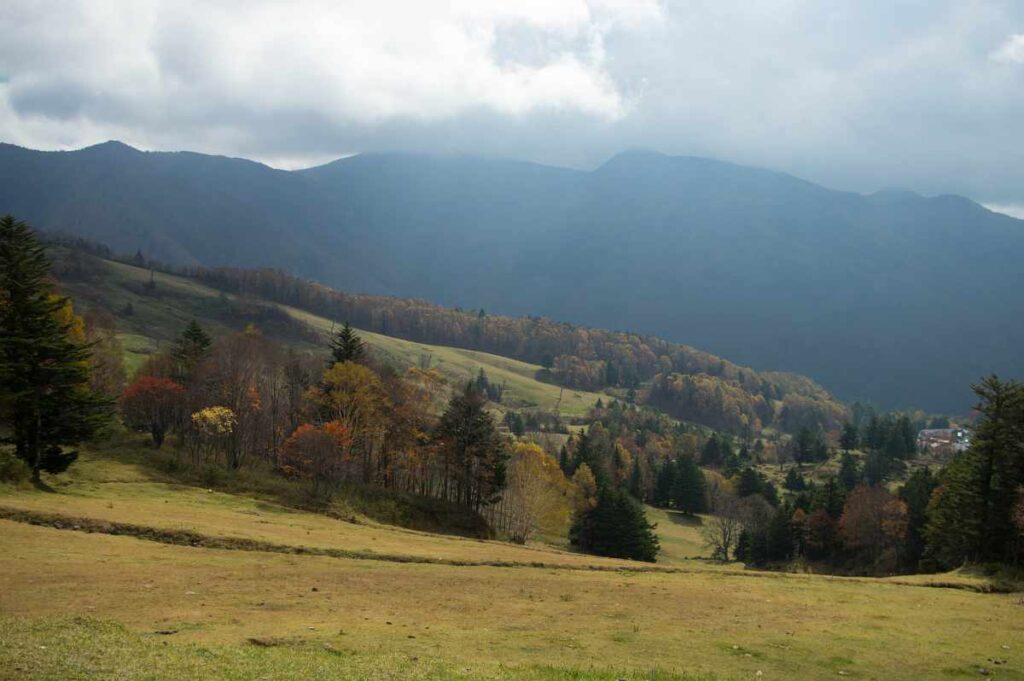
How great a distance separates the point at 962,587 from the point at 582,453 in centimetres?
8820

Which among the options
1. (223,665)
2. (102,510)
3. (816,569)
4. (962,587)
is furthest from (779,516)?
(223,665)

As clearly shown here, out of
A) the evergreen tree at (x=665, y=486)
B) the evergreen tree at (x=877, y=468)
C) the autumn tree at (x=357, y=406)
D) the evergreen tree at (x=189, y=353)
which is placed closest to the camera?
the autumn tree at (x=357, y=406)

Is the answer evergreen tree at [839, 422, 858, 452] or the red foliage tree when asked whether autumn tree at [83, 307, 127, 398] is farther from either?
evergreen tree at [839, 422, 858, 452]

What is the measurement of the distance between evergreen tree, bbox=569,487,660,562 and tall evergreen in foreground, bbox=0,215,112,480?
62.8m

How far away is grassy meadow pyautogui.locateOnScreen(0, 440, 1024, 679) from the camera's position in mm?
19109

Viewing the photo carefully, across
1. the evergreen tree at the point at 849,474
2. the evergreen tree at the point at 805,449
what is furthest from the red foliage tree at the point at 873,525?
the evergreen tree at the point at 805,449

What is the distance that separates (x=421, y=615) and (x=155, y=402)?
54133mm

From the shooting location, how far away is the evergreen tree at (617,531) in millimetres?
91562

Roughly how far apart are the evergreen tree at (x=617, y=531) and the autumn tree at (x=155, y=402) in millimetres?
53796

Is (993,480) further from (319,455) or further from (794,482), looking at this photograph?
(794,482)

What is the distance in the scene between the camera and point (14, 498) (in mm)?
39250

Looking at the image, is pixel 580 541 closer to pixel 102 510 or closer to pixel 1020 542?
pixel 1020 542

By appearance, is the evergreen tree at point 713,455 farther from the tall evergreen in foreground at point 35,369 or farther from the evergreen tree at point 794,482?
the tall evergreen in foreground at point 35,369

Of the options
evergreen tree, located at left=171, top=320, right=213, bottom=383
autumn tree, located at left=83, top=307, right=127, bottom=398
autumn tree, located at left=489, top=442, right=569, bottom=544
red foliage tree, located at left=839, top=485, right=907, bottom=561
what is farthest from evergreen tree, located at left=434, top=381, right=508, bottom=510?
red foliage tree, located at left=839, top=485, right=907, bottom=561
